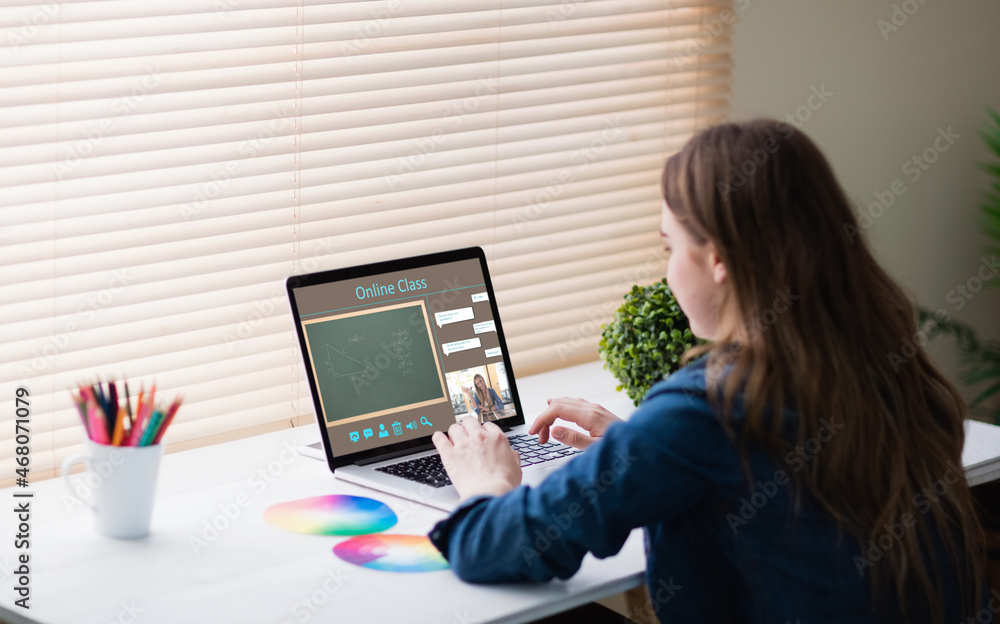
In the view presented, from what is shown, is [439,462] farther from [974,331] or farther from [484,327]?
[974,331]

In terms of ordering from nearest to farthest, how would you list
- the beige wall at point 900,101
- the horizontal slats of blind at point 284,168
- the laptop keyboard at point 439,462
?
the laptop keyboard at point 439,462 → the horizontal slats of blind at point 284,168 → the beige wall at point 900,101

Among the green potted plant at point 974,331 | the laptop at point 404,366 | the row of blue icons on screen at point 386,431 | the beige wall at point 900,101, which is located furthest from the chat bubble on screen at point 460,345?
the green potted plant at point 974,331

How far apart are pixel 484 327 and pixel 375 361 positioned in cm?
20

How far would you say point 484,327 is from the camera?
1584 millimetres

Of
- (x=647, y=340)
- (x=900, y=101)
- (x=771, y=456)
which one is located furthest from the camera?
(x=900, y=101)

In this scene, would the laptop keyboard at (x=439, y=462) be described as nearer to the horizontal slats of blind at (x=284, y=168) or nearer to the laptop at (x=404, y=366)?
the laptop at (x=404, y=366)

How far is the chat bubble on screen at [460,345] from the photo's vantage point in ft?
5.08

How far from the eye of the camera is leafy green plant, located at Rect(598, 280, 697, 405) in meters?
1.62

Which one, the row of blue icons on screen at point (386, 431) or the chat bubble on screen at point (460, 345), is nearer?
the row of blue icons on screen at point (386, 431)

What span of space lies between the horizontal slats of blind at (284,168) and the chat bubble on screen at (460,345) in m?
0.33

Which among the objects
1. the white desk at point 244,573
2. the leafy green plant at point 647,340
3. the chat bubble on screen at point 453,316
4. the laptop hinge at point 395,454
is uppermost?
the chat bubble on screen at point 453,316

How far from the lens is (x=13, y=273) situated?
1449 millimetres

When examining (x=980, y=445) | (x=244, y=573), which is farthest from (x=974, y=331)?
(x=244, y=573)

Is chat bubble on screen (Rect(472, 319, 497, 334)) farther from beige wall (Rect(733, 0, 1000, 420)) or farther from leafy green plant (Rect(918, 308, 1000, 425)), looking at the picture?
leafy green plant (Rect(918, 308, 1000, 425))
